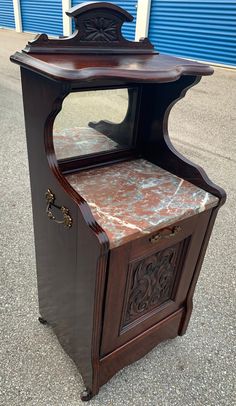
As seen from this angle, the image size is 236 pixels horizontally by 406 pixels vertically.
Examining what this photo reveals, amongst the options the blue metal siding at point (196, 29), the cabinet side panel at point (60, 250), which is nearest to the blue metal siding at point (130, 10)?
the blue metal siding at point (196, 29)

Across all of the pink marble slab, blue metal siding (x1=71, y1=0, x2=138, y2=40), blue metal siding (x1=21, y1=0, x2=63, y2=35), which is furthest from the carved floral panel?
blue metal siding (x1=21, y1=0, x2=63, y2=35)

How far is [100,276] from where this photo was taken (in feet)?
3.01

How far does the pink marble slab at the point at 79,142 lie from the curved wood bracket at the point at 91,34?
34cm

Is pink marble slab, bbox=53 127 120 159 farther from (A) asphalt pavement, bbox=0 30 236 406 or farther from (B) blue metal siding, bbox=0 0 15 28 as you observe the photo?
(B) blue metal siding, bbox=0 0 15 28

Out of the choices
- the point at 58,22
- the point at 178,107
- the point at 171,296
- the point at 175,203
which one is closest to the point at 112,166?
the point at 175,203

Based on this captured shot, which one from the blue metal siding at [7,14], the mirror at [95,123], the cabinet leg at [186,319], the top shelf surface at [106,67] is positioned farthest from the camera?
the blue metal siding at [7,14]

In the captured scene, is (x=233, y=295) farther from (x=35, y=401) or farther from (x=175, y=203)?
(x=35, y=401)

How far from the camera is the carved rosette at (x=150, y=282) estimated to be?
109cm

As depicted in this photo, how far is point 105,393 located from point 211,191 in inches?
35.4

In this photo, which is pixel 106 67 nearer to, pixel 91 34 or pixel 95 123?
pixel 91 34

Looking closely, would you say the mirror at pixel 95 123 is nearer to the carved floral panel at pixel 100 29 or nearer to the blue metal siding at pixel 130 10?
the carved floral panel at pixel 100 29

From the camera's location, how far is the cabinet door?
3.24ft

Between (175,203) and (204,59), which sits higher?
(175,203)

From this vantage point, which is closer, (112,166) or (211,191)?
(211,191)
